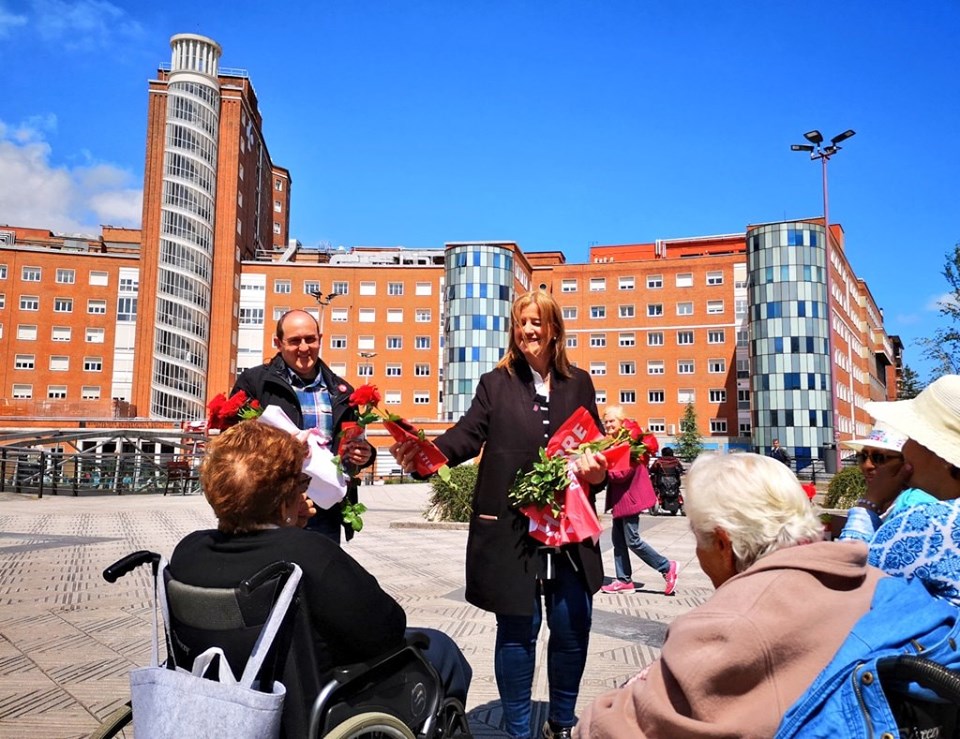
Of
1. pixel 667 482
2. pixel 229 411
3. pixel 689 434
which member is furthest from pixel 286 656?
pixel 689 434

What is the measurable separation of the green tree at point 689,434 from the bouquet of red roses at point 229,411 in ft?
221

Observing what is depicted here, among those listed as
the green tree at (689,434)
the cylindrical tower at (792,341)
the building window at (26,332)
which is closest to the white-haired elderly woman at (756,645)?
the cylindrical tower at (792,341)

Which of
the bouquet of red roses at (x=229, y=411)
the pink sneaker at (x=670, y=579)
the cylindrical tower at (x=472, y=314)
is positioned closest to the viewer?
the bouquet of red roses at (x=229, y=411)

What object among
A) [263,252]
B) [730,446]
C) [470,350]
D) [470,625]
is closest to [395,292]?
[470,350]

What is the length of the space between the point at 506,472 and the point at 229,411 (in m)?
1.34

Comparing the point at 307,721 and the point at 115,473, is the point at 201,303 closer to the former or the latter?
the point at 115,473

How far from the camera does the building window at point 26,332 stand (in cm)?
7206

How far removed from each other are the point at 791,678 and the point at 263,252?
88.4 m

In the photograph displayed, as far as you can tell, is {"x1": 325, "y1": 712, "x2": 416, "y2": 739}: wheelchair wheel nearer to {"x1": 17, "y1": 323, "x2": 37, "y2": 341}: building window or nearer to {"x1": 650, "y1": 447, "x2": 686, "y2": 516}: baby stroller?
{"x1": 650, "y1": 447, "x2": 686, "y2": 516}: baby stroller

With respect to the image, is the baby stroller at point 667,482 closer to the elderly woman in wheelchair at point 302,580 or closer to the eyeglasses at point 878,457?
the eyeglasses at point 878,457

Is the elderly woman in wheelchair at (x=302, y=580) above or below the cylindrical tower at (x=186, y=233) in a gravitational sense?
below

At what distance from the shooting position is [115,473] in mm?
22672

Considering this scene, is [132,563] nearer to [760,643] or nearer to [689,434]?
[760,643]

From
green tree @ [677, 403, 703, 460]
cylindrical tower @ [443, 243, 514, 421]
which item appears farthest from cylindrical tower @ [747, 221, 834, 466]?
cylindrical tower @ [443, 243, 514, 421]
